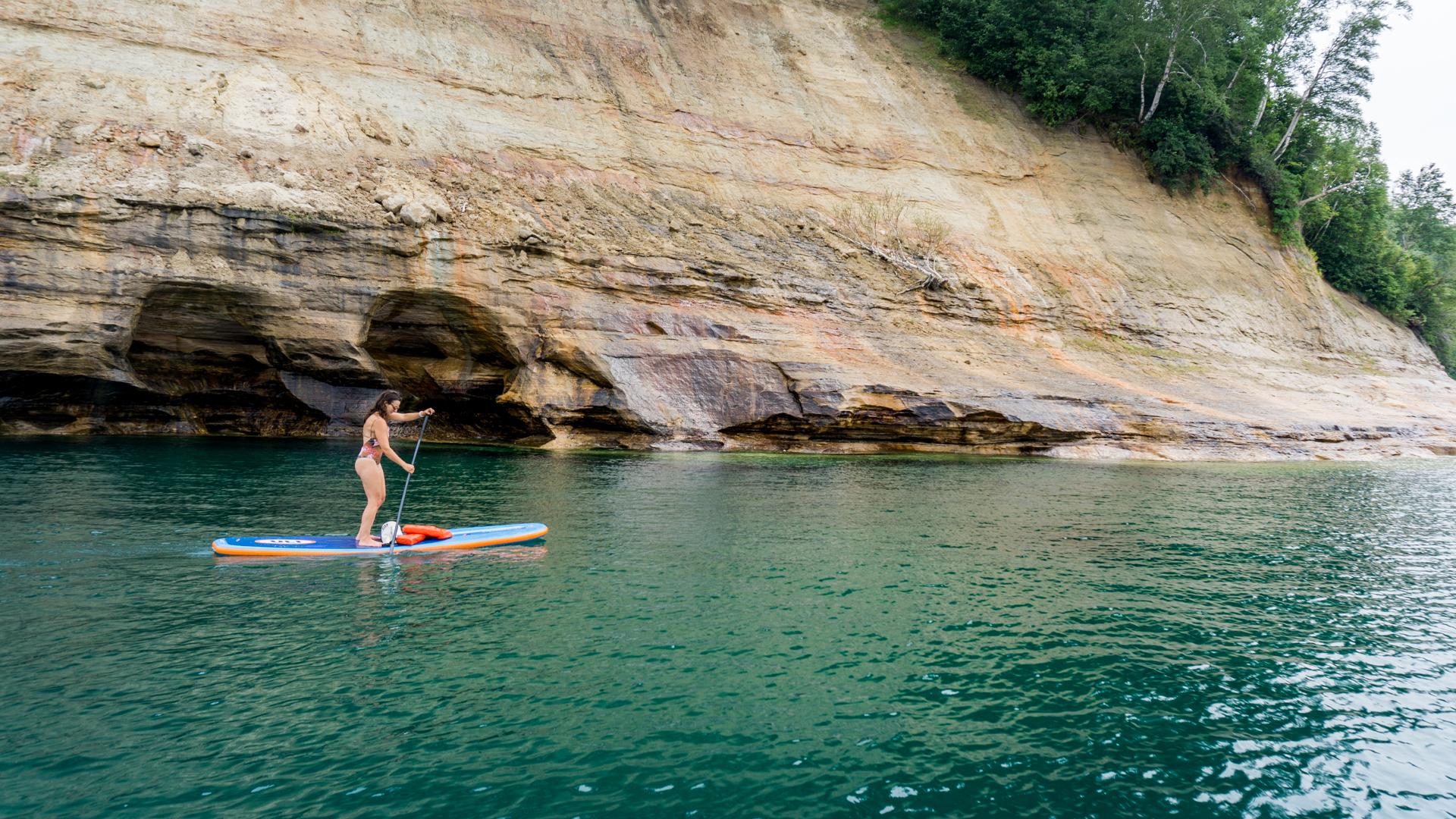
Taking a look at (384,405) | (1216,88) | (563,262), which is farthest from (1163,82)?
(384,405)

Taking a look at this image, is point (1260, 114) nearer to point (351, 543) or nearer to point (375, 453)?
point (375, 453)

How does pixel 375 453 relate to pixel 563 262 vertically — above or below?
below

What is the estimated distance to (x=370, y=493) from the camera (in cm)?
909

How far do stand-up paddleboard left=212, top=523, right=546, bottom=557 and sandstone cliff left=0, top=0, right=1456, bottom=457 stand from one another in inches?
455

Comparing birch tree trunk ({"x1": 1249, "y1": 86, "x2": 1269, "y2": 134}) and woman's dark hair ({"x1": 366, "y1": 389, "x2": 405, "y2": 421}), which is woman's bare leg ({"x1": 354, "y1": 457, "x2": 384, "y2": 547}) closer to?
woman's dark hair ({"x1": 366, "y1": 389, "x2": 405, "y2": 421})

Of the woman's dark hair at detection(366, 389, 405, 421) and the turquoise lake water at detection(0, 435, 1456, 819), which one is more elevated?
the woman's dark hair at detection(366, 389, 405, 421)

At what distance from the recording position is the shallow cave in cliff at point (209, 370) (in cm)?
1981

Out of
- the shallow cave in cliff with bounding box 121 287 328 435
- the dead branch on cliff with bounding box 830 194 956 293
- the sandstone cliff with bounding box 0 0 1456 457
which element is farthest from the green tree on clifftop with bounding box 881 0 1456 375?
the shallow cave in cliff with bounding box 121 287 328 435

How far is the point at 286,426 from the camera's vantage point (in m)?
24.8

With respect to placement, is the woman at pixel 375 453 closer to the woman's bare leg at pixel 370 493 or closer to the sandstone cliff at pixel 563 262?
the woman's bare leg at pixel 370 493

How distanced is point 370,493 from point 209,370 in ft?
56.8

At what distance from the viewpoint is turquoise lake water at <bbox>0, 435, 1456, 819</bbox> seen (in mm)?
4031

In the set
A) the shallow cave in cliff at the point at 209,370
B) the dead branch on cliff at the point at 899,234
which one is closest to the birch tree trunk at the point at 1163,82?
the dead branch on cliff at the point at 899,234


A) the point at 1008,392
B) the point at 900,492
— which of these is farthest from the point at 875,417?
the point at 900,492
